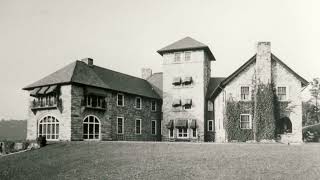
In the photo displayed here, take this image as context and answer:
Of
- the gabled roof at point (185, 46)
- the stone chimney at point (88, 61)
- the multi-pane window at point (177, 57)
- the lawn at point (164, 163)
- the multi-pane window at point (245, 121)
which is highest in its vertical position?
the gabled roof at point (185, 46)

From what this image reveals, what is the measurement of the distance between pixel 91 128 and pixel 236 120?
524 inches

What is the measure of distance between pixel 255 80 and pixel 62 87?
17.4m

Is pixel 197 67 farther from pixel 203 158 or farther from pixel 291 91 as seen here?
pixel 203 158

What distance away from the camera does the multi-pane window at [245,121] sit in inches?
1299

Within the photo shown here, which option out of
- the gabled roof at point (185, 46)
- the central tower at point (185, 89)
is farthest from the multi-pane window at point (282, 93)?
the gabled roof at point (185, 46)

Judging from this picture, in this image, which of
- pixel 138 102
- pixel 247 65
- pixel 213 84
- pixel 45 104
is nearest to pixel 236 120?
pixel 247 65

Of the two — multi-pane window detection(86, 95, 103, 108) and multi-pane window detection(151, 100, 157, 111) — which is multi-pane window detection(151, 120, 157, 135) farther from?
multi-pane window detection(86, 95, 103, 108)

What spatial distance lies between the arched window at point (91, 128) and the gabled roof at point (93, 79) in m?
3.08

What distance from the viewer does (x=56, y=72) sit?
113ft

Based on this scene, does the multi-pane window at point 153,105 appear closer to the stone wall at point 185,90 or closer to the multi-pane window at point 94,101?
the stone wall at point 185,90

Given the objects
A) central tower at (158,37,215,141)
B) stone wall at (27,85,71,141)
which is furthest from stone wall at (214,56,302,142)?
stone wall at (27,85,71,141)

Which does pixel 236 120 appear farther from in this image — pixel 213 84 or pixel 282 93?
pixel 213 84

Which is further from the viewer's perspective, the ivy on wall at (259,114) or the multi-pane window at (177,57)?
the multi-pane window at (177,57)

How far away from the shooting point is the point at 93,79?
33.8 metres
